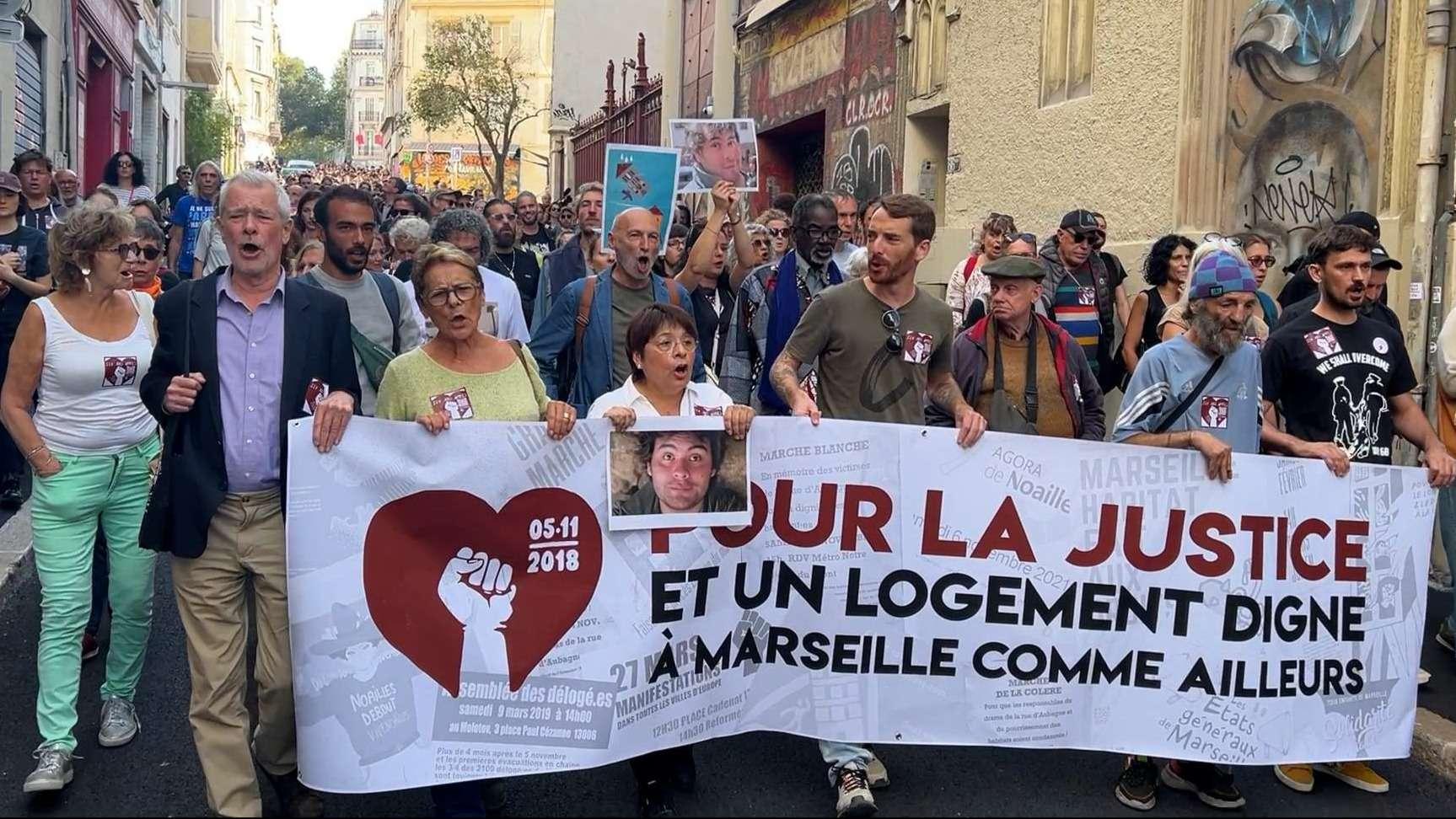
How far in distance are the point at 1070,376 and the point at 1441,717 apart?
1.94m

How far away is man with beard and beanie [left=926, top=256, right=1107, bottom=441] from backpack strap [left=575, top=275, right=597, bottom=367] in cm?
140

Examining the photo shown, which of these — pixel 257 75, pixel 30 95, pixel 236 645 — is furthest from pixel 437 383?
pixel 257 75

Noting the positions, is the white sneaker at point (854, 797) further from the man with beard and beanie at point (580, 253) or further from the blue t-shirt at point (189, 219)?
the blue t-shirt at point (189, 219)

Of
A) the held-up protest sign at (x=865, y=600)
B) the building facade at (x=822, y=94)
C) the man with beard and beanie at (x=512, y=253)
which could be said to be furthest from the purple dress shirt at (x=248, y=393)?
the building facade at (x=822, y=94)

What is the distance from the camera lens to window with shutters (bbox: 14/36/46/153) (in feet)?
54.1

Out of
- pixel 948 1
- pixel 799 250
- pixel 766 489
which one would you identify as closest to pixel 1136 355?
pixel 799 250

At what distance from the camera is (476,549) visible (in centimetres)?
452

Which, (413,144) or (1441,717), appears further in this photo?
(413,144)

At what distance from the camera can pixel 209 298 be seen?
4.43 m

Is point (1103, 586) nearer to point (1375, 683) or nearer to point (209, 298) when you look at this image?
point (1375, 683)

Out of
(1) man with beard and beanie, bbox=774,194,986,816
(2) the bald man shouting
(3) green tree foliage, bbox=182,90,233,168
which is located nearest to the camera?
(1) man with beard and beanie, bbox=774,194,986,816

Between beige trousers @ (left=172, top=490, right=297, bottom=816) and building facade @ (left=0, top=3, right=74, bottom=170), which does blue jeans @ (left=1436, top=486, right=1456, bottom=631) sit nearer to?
beige trousers @ (left=172, top=490, right=297, bottom=816)

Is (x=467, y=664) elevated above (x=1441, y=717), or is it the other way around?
(x=467, y=664)

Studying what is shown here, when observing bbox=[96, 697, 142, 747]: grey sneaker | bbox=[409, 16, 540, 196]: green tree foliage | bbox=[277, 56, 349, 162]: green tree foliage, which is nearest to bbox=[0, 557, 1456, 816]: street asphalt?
bbox=[96, 697, 142, 747]: grey sneaker
